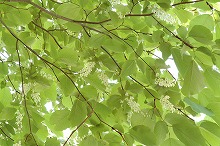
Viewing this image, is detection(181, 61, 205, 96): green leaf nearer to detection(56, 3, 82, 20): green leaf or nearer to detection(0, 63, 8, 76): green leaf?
detection(56, 3, 82, 20): green leaf

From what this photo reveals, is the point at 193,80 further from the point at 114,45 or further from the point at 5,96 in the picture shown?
the point at 5,96

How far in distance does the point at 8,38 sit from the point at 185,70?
0.71m

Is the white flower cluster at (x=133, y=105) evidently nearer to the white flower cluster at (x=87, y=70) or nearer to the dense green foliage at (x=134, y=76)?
the dense green foliage at (x=134, y=76)

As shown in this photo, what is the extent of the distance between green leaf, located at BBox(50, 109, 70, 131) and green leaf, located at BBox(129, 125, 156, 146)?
281 mm

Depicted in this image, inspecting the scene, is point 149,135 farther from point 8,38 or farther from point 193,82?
point 8,38

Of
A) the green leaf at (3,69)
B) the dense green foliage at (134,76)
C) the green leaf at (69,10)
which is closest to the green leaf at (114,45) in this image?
the dense green foliage at (134,76)

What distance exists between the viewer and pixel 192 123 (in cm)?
104

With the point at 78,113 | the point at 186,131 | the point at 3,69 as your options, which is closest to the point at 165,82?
the point at 186,131

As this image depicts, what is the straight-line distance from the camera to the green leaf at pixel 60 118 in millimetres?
1212

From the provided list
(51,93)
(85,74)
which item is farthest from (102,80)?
(51,93)

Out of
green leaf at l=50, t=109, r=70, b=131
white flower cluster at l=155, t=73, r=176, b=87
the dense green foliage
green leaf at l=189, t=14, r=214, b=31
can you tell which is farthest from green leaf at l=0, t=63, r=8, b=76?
green leaf at l=189, t=14, r=214, b=31

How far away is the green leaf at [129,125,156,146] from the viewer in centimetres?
106

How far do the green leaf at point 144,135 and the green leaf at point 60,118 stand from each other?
0.92 feet

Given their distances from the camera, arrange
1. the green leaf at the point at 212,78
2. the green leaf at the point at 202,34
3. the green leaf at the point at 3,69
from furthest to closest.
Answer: the green leaf at the point at 3,69 → the green leaf at the point at 212,78 → the green leaf at the point at 202,34
